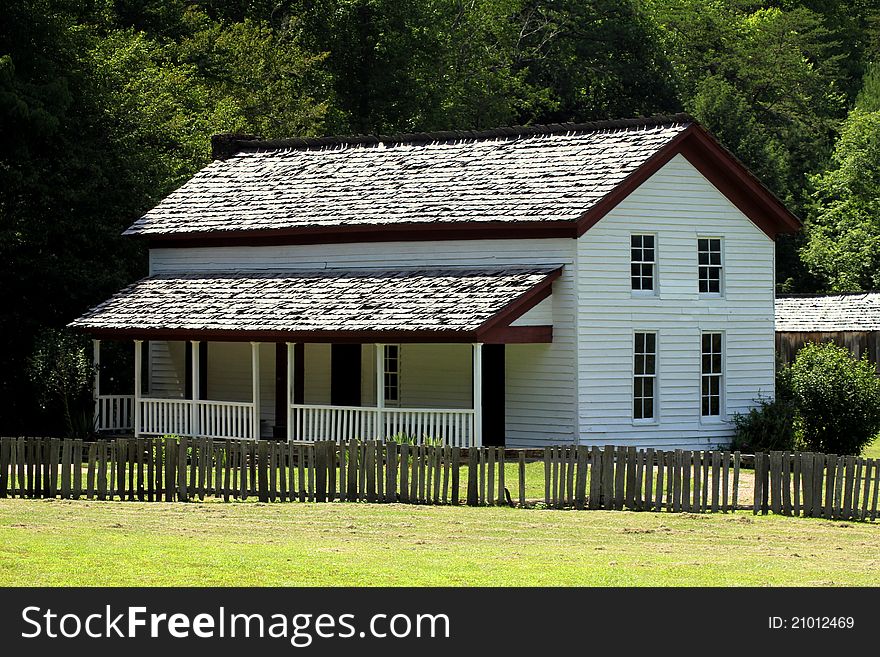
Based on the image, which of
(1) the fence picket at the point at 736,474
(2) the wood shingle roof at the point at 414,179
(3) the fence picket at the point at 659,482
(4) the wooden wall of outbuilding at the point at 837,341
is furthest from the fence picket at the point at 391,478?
(4) the wooden wall of outbuilding at the point at 837,341

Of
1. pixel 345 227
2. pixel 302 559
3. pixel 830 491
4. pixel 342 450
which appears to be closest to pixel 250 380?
pixel 345 227

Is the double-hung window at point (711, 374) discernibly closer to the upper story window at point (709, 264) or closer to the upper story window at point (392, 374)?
the upper story window at point (709, 264)

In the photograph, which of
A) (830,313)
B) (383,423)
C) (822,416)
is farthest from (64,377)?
(830,313)

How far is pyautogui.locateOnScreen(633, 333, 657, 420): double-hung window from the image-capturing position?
3516 centimetres

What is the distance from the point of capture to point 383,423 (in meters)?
34.0

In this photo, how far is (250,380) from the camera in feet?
130

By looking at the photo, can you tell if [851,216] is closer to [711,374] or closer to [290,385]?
[711,374]

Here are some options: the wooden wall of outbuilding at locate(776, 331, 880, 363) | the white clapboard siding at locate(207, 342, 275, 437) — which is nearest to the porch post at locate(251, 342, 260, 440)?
the white clapboard siding at locate(207, 342, 275, 437)

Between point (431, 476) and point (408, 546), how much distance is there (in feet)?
18.8

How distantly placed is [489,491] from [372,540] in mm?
5052

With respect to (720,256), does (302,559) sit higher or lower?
→ lower

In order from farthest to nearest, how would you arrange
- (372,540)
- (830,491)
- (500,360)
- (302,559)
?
(500,360) < (830,491) < (372,540) < (302,559)

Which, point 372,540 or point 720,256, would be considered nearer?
point 372,540
